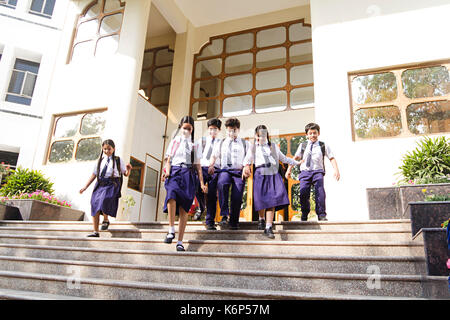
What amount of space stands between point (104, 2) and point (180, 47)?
115 inches

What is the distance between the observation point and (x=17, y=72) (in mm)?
11305

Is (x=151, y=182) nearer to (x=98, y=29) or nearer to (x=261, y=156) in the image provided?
(x=98, y=29)

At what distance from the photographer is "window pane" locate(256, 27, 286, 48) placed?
12.4 metres

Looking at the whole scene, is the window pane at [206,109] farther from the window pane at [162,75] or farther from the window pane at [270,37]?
the window pane at [270,37]

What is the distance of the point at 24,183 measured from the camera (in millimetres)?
8438

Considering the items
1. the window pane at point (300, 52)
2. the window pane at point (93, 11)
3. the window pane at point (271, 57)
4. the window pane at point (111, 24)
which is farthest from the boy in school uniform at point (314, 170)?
the window pane at point (93, 11)

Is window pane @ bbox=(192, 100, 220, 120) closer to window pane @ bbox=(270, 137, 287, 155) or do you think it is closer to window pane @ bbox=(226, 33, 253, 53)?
window pane @ bbox=(226, 33, 253, 53)

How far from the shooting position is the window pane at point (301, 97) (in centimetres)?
1140

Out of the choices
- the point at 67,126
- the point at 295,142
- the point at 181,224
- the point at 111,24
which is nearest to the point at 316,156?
the point at 181,224

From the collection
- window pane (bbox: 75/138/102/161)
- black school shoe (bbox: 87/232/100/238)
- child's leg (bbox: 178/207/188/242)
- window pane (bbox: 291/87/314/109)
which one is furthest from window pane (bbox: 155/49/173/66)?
child's leg (bbox: 178/207/188/242)

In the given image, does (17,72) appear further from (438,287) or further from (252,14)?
(438,287)

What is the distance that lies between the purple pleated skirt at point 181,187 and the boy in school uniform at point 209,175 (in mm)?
563

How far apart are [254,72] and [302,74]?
1.66 meters

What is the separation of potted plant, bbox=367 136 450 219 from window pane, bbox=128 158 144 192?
7.01 m
